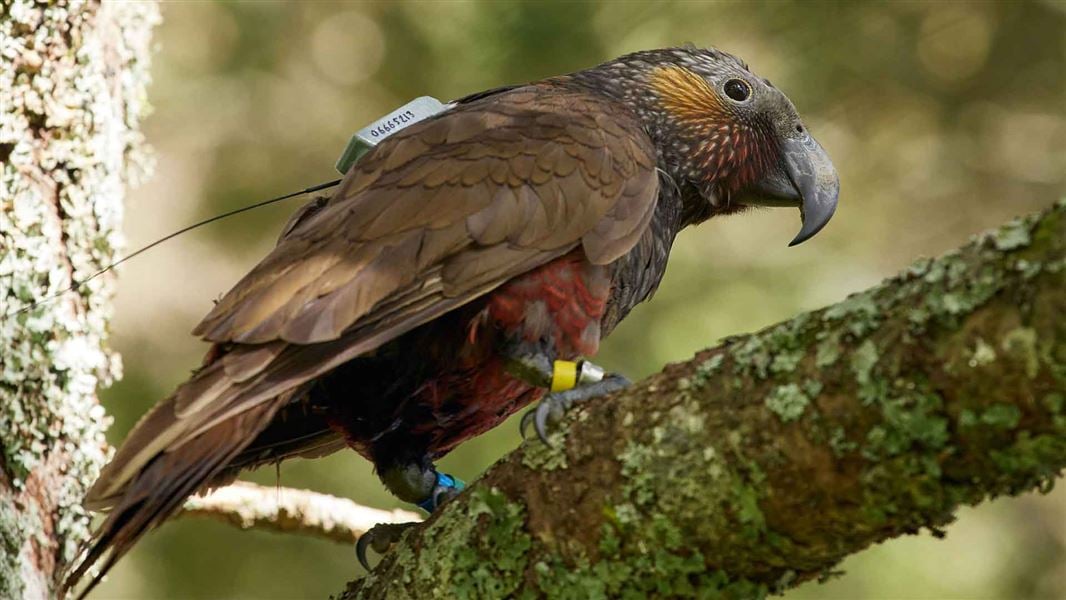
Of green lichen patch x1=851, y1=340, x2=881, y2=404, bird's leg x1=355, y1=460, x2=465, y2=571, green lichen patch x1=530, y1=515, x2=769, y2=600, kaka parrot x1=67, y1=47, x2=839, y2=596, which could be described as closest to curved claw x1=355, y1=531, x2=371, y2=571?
bird's leg x1=355, y1=460, x2=465, y2=571

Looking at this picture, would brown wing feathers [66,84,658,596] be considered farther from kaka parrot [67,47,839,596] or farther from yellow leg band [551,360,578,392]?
yellow leg band [551,360,578,392]

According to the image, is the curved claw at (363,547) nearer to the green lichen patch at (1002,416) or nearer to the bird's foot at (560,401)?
the bird's foot at (560,401)

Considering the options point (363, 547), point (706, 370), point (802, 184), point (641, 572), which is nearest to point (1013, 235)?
point (706, 370)

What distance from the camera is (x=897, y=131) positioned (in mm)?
5453

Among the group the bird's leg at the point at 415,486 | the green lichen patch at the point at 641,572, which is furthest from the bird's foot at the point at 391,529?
the green lichen patch at the point at 641,572

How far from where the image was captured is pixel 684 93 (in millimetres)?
3578

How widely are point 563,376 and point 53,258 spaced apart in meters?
1.42

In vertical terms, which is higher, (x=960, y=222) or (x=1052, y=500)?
(x=960, y=222)

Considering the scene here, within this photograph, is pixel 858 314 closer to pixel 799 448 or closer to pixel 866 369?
pixel 866 369

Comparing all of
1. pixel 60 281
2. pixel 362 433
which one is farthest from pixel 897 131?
pixel 60 281

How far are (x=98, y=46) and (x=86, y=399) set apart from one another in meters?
0.99

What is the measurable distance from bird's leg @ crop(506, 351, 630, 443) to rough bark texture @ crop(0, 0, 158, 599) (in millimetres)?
1191

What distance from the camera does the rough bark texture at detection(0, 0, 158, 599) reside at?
3.03 meters

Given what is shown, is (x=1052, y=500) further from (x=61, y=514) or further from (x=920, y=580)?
(x=61, y=514)
